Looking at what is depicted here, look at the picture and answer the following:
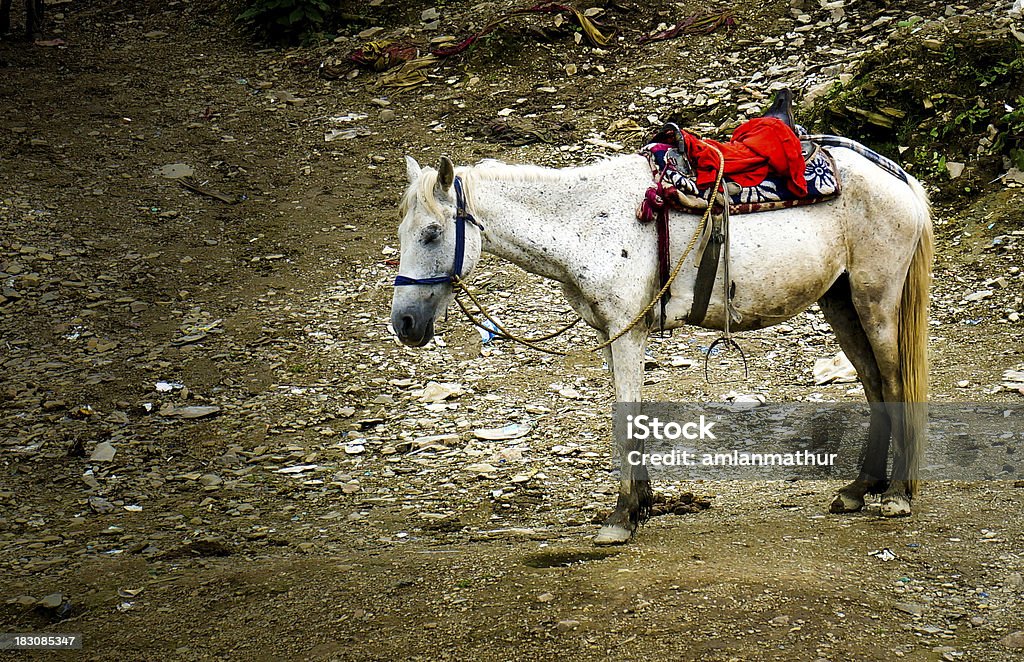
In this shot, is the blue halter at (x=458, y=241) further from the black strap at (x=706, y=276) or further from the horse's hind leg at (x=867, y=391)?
the horse's hind leg at (x=867, y=391)

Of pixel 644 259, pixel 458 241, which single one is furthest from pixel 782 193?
pixel 458 241

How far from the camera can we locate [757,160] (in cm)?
427

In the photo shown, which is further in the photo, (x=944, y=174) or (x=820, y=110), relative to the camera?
(x=820, y=110)

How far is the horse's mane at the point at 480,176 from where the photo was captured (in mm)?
3941

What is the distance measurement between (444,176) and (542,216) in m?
0.50

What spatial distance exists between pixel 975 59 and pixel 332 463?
627 centimetres

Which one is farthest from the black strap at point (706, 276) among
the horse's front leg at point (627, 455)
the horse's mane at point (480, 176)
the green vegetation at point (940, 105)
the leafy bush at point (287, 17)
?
the leafy bush at point (287, 17)

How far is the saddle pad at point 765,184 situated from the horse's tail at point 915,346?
0.50 metres

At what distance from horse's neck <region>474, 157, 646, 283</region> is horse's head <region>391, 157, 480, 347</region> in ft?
0.40

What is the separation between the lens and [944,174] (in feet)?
25.3

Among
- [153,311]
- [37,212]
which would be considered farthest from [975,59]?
[37,212]

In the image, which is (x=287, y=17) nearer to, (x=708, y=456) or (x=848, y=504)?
(x=708, y=456)

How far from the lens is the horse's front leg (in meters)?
4.22

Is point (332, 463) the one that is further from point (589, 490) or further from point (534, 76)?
point (534, 76)
